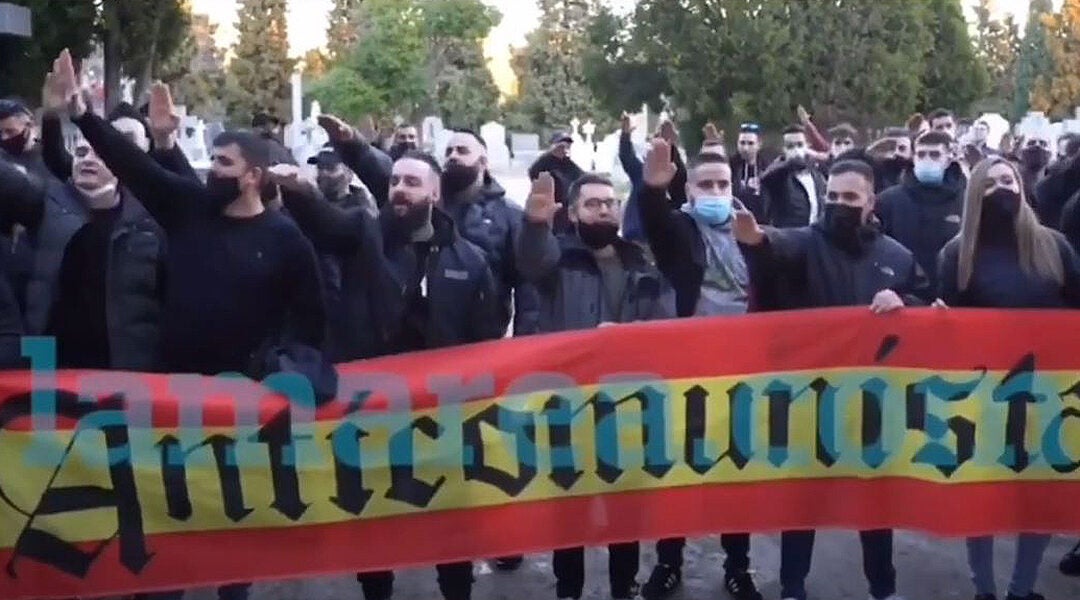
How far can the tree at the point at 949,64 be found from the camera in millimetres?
43469

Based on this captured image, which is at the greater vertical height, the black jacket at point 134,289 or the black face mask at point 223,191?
the black face mask at point 223,191

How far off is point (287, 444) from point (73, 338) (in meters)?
0.95

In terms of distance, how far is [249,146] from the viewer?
486 cm

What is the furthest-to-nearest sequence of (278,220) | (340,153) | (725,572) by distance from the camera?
(340,153) → (725,572) → (278,220)

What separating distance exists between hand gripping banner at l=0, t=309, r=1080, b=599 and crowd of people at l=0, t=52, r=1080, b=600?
0.18 metres

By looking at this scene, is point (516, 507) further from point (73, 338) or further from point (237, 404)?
point (73, 338)

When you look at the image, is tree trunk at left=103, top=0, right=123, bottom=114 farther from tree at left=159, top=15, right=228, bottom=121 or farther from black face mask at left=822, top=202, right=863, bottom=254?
tree at left=159, top=15, right=228, bottom=121

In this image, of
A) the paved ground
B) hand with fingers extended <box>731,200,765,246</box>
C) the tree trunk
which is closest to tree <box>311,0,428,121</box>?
the tree trunk

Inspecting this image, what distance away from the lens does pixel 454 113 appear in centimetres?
6725

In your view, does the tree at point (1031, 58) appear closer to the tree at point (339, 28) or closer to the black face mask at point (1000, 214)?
the tree at point (339, 28)

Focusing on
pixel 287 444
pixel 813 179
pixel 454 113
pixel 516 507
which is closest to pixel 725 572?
pixel 516 507

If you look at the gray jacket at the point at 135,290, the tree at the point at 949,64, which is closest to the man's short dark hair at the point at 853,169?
the gray jacket at the point at 135,290

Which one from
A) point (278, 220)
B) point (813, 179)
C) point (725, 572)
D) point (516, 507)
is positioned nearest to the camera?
point (278, 220)

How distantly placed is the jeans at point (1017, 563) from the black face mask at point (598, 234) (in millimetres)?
1787
